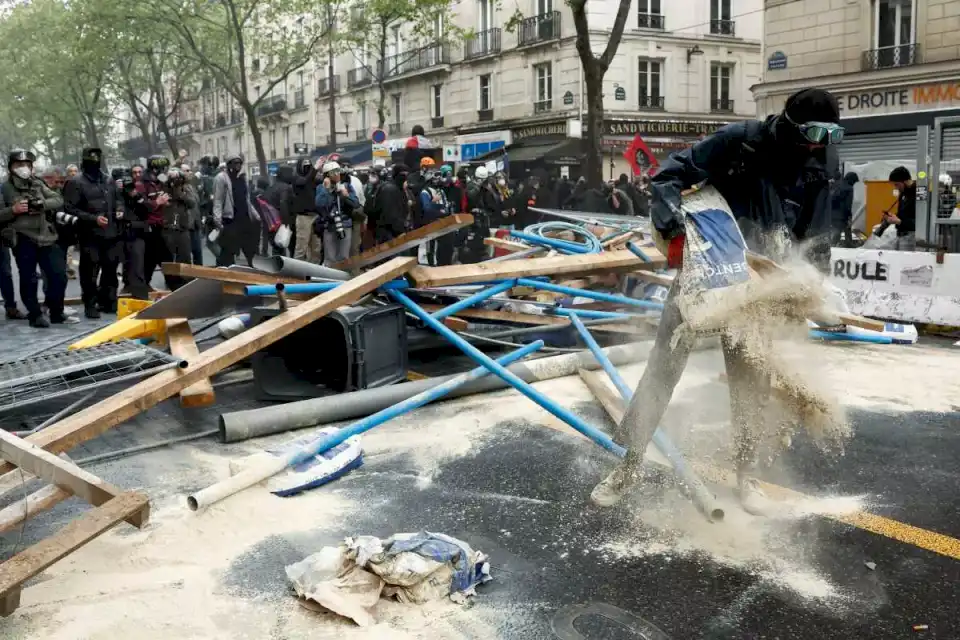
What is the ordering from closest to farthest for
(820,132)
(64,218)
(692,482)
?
(820,132) → (692,482) → (64,218)

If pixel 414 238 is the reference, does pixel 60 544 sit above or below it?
below

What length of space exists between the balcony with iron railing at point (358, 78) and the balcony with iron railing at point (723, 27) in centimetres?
1816

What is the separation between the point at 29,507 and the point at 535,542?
6.58ft

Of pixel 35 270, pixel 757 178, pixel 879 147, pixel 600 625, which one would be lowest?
pixel 600 625

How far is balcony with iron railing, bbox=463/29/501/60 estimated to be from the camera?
3847 cm

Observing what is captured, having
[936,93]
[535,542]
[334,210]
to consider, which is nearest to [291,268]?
[535,542]

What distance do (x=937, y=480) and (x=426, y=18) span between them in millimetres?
32117

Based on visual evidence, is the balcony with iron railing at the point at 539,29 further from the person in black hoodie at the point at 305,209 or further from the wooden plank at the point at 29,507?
the wooden plank at the point at 29,507

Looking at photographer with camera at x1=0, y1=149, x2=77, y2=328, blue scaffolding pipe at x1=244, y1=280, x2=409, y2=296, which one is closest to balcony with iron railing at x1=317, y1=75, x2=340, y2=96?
photographer with camera at x1=0, y1=149, x2=77, y2=328

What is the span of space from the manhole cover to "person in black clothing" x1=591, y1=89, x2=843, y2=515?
96 cm

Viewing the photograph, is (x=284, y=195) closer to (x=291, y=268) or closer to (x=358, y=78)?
(x=291, y=268)

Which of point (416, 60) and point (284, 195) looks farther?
point (416, 60)

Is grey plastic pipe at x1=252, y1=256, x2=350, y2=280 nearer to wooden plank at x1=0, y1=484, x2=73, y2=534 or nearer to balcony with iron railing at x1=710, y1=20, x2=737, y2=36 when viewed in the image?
wooden plank at x1=0, y1=484, x2=73, y2=534

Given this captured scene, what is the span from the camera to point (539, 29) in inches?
1427
